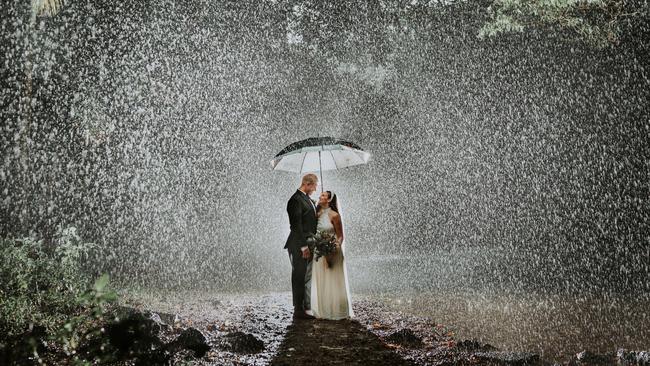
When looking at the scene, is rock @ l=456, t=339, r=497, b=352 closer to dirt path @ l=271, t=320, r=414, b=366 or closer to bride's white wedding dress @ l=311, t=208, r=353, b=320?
dirt path @ l=271, t=320, r=414, b=366

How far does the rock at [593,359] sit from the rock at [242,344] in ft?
9.96

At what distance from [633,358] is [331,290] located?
3727mm

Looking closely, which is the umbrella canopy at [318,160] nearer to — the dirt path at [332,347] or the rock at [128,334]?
the dirt path at [332,347]

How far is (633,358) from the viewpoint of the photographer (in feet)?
14.2

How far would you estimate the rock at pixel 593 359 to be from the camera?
444 centimetres

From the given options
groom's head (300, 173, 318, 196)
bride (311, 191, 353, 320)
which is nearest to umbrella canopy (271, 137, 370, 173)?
groom's head (300, 173, 318, 196)

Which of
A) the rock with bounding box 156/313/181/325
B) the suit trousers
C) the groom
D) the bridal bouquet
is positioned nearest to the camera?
the rock with bounding box 156/313/181/325

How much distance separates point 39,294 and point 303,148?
13.1ft

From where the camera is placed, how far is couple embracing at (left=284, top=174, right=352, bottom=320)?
6930 mm

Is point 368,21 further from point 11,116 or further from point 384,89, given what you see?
point 11,116

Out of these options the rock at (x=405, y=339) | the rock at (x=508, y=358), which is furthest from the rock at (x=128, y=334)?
the rock at (x=405, y=339)

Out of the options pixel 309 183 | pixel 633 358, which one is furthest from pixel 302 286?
pixel 633 358

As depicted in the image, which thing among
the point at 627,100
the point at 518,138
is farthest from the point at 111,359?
the point at 518,138

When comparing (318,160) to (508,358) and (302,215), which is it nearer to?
(302,215)
